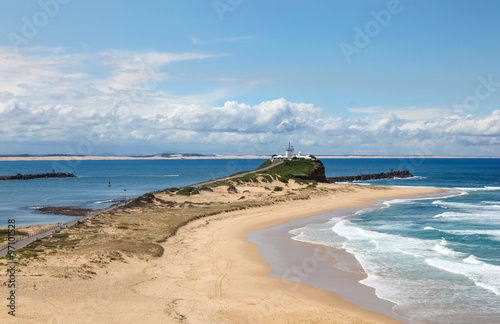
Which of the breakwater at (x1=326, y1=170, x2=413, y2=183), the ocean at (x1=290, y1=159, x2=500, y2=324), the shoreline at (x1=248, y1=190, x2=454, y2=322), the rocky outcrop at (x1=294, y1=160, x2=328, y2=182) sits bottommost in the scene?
the shoreline at (x1=248, y1=190, x2=454, y2=322)

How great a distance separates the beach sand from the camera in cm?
1847

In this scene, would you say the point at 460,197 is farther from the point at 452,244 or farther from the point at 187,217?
the point at 187,217

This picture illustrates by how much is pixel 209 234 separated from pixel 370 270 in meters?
16.6

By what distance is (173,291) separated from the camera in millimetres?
22062

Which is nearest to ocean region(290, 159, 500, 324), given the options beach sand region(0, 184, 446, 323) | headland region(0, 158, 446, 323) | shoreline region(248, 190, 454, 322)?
shoreline region(248, 190, 454, 322)

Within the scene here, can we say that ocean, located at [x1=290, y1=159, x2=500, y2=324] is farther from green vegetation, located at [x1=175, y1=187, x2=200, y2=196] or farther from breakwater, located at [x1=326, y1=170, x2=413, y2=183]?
breakwater, located at [x1=326, y1=170, x2=413, y2=183]

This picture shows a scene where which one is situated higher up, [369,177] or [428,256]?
[369,177]

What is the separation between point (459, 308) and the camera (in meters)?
20.0

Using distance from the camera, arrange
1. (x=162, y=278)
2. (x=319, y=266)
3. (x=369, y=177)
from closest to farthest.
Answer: (x=162, y=278) < (x=319, y=266) < (x=369, y=177)

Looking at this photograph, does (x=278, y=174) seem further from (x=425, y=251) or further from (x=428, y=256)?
(x=428, y=256)

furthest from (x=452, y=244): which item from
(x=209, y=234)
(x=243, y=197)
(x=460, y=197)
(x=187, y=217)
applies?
(x=460, y=197)

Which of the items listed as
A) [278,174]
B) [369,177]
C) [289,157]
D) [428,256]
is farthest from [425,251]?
[369,177]

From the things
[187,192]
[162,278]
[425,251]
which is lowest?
[162,278]

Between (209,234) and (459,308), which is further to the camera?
(209,234)
